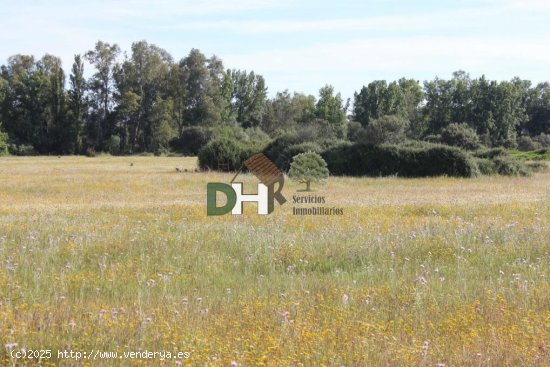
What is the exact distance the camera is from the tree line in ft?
236

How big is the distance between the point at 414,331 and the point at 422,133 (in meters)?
77.6

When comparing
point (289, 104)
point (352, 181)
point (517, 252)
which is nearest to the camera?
point (517, 252)

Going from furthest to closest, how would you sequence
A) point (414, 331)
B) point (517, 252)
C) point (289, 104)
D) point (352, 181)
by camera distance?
point (289, 104) → point (352, 181) → point (517, 252) → point (414, 331)

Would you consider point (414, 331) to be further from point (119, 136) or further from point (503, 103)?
point (503, 103)

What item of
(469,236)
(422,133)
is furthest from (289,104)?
(469,236)

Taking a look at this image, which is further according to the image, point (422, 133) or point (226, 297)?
point (422, 133)

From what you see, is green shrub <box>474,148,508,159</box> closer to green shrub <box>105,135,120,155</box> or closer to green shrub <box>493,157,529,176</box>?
green shrub <box>493,157,529,176</box>

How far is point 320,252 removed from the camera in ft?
32.2

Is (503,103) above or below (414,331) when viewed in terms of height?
above

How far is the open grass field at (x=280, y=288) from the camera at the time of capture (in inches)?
204

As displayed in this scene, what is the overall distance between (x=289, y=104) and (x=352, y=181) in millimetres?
58498

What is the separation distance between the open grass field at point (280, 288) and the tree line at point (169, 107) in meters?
56.3

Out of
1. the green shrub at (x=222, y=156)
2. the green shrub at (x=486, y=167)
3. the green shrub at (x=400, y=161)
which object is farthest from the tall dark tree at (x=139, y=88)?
the green shrub at (x=486, y=167)

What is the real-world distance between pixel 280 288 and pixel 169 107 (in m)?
70.3
